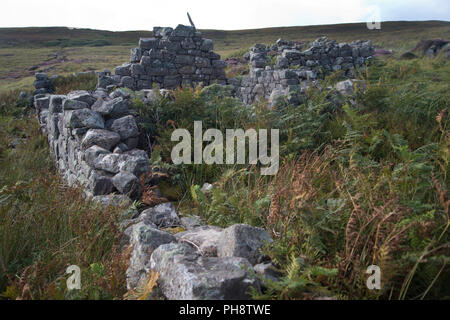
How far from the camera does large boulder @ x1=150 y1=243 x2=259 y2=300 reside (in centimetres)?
211

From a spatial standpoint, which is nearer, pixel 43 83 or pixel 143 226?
pixel 143 226

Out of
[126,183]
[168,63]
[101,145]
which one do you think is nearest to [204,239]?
[126,183]

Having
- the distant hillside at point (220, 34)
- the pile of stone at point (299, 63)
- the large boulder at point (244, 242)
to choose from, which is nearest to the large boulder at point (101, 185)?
the large boulder at point (244, 242)

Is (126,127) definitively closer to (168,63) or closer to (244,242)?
(244,242)

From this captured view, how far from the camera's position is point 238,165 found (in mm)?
5109

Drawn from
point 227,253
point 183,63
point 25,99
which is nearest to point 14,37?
point 25,99

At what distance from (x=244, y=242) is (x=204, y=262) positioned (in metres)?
0.40

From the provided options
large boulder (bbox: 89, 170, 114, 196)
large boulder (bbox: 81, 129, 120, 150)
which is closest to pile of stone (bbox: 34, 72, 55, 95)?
large boulder (bbox: 81, 129, 120, 150)

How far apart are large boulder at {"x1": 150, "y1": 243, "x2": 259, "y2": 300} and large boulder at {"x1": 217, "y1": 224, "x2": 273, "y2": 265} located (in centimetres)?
16

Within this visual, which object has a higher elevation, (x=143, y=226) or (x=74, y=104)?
(x=74, y=104)

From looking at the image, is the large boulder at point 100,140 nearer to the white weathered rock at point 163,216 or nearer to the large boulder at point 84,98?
the large boulder at point 84,98

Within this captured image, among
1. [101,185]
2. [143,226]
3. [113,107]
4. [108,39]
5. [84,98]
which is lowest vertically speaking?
[101,185]

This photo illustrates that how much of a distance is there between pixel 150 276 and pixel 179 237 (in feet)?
2.88

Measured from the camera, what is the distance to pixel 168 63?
42.5ft
